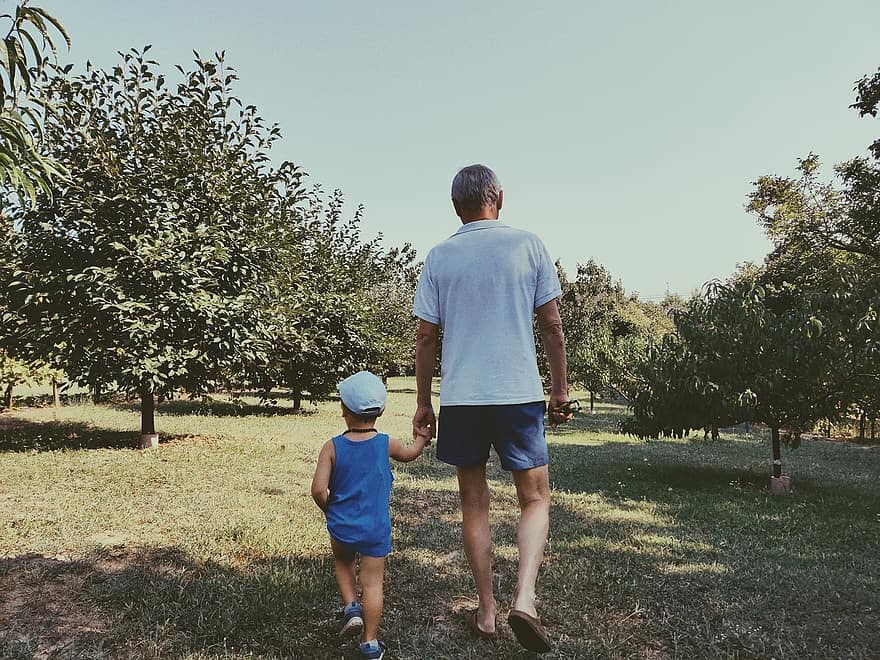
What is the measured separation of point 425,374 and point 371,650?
51.0 inches

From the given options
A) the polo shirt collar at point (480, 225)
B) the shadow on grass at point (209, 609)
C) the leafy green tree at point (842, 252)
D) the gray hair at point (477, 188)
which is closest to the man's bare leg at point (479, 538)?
the shadow on grass at point (209, 609)

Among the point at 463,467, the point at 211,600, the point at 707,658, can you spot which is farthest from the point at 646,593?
the point at 211,600

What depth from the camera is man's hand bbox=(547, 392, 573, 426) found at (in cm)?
315

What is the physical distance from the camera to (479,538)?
123 inches

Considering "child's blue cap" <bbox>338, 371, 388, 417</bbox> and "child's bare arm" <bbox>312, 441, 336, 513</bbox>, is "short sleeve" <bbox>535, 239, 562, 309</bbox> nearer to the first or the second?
"child's blue cap" <bbox>338, 371, 388, 417</bbox>

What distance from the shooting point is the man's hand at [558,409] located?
10.3ft

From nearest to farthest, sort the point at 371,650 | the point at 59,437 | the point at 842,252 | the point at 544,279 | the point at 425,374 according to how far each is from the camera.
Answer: the point at 371,650 < the point at 544,279 < the point at 425,374 < the point at 59,437 < the point at 842,252

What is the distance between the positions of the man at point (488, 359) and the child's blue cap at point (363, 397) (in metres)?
0.26

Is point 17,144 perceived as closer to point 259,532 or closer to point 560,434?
point 259,532

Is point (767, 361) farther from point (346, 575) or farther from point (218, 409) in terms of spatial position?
point (218, 409)

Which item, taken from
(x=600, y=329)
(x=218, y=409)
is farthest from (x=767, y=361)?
(x=600, y=329)

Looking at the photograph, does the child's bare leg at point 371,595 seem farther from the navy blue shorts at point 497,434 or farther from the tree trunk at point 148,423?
the tree trunk at point 148,423

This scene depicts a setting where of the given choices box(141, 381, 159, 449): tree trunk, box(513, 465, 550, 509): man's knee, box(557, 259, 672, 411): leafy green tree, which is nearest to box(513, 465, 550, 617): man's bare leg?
box(513, 465, 550, 509): man's knee

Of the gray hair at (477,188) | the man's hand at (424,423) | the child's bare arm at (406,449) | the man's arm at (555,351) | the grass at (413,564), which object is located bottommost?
the grass at (413,564)
